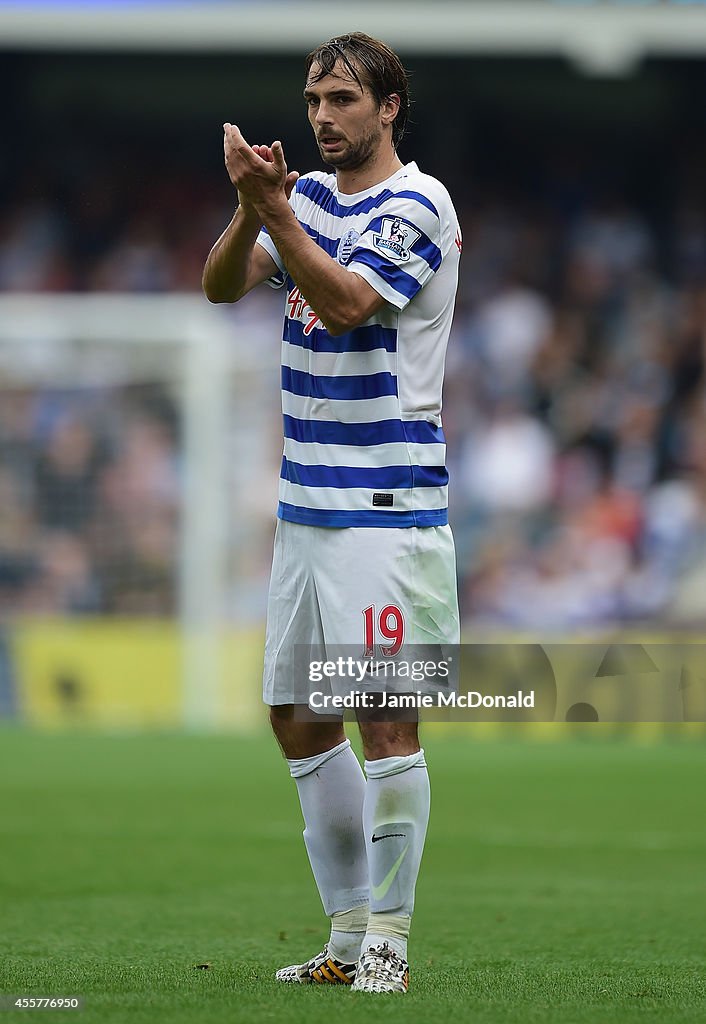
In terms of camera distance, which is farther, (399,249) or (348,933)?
(348,933)

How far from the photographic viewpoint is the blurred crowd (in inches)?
539

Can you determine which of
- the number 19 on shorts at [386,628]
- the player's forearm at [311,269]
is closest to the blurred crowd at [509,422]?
the number 19 on shorts at [386,628]

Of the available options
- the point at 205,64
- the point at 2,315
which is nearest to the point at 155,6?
the point at 205,64

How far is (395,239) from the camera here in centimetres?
426

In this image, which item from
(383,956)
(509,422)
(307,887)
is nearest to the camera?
(383,956)

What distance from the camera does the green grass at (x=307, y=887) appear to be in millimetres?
4105

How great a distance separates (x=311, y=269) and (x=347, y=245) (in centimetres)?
34

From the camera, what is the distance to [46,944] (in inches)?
195

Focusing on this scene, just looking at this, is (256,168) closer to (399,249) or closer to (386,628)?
(399,249)

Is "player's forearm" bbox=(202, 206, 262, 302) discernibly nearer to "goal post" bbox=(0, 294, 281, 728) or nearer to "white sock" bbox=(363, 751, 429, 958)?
"white sock" bbox=(363, 751, 429, 958)

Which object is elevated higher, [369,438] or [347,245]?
[347,245]

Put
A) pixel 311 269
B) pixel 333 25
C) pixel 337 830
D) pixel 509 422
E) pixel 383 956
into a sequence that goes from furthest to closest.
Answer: pixel 333 25
pixel 509 422
pixel 337 830
pixel 383 956
pixel 311 269

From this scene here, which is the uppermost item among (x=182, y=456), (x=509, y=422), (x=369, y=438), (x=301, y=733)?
(x=509, y=422)

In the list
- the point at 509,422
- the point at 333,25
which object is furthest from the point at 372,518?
the point at 333,25
